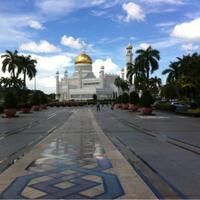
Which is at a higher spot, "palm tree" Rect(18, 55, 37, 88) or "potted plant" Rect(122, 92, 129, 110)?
"palm tree" Rect(18, 55, 37, 88)

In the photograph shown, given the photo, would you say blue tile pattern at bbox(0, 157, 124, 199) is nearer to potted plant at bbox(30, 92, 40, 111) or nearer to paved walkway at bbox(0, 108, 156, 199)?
paved walkway at bbox(0, 108, 156, 199)

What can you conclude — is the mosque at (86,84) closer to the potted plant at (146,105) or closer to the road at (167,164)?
the potted plant at (146,105)

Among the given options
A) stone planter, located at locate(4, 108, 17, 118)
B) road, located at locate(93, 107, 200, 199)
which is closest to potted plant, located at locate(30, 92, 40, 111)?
stone planter, located at locate(4, 108, 17, 118)

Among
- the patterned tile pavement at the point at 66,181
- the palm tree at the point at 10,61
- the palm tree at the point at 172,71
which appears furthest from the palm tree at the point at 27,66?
the patterned tile pavement at the point at 66,181

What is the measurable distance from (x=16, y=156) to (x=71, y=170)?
10.4 ft

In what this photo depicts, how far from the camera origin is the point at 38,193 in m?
6.92

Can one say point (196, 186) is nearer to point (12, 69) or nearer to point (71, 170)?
point (71, 170)

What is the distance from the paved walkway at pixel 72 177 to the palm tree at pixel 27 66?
6588cm

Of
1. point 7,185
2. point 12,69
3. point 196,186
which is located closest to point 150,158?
point 196,186

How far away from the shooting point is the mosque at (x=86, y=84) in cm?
14688

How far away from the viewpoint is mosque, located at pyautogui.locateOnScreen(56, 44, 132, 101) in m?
147

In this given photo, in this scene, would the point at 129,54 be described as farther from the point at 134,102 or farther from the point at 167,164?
the point at 167,164

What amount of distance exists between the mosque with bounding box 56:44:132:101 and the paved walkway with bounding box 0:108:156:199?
436 feet

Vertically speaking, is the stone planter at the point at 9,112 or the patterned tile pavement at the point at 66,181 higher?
the stone planter at the point at 9,112
